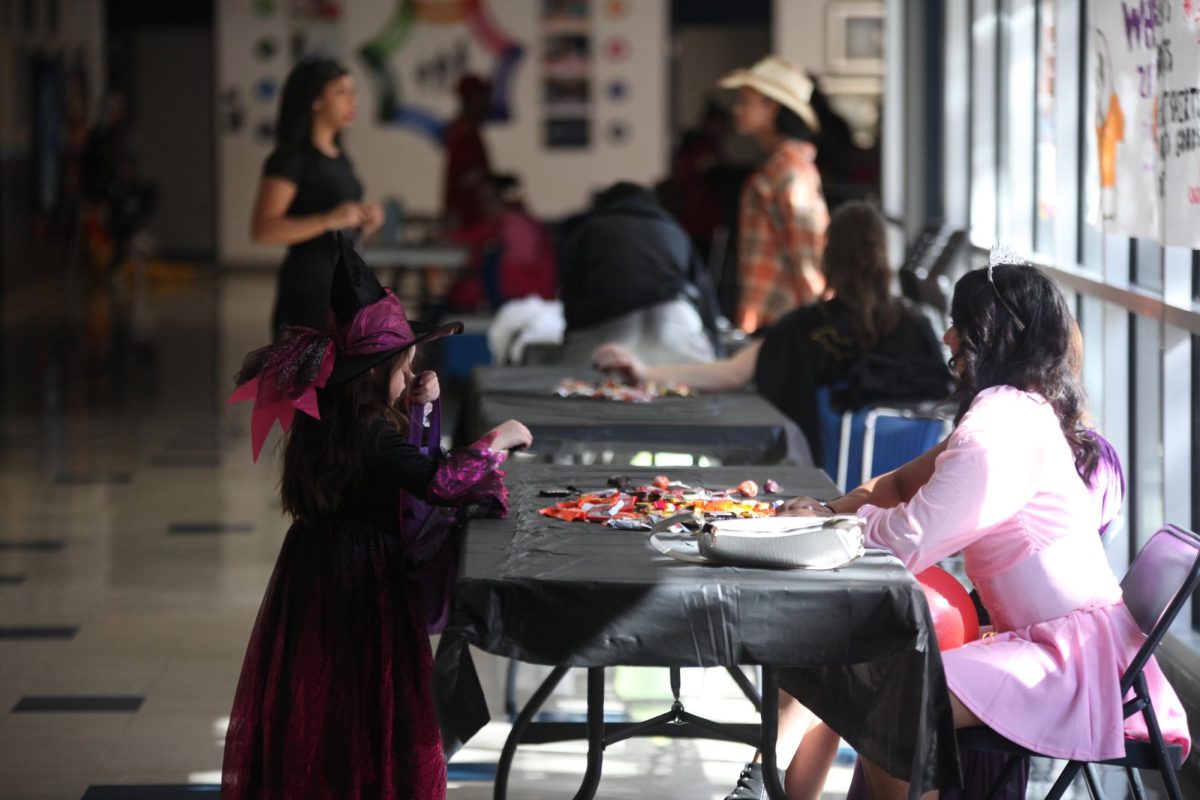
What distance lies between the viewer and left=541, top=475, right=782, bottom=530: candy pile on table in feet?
10.4

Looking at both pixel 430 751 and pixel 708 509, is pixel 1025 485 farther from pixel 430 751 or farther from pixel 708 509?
pixel 430 751

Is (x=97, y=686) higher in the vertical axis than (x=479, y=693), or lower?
lower

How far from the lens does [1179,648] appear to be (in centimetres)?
420

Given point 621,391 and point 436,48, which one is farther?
point 436,48

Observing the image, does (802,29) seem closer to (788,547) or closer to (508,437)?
(508,437)

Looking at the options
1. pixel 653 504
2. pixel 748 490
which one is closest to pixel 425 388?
pixel 653 504

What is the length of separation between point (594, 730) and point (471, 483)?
0.48m

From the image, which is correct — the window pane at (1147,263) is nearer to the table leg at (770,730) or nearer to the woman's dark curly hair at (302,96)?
the table leg at (770,730)

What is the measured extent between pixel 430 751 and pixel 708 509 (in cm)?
66

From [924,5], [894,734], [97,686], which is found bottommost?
[97,686]

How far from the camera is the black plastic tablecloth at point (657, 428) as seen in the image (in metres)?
4.41

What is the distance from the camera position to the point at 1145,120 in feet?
14.0

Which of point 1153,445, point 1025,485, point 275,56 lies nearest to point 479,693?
point 1025,485

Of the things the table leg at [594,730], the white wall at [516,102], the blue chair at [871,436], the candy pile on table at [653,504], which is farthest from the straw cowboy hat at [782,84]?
the white wall at [516,102]
